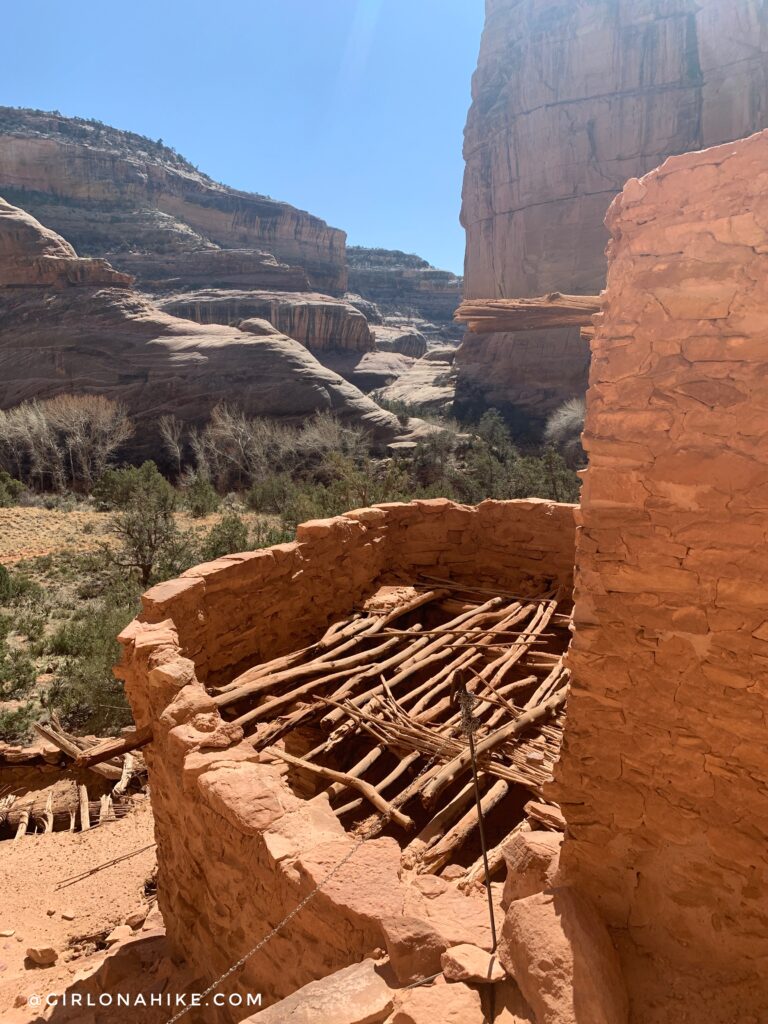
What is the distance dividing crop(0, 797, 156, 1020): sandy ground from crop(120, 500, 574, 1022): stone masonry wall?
0.78m

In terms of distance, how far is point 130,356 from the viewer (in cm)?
2462

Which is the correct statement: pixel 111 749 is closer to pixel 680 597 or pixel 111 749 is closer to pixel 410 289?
pixel 680 597

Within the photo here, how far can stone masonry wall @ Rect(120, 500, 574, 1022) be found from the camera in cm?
238

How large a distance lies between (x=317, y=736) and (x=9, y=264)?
94.3ft

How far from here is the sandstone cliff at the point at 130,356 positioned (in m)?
24.3

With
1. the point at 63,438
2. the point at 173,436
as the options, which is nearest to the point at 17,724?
the point at 173,436

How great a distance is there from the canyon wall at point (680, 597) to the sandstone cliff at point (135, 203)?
40.5 metres

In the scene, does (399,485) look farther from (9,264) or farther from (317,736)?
(9,264)

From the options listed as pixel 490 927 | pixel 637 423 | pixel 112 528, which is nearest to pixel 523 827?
pixel 490 927

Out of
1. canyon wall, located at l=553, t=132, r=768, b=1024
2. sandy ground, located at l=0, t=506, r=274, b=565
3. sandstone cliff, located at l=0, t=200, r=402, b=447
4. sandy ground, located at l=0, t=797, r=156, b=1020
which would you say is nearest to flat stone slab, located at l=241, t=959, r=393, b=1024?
canyon wall, located at l=553, t=132, r=768, b=1024

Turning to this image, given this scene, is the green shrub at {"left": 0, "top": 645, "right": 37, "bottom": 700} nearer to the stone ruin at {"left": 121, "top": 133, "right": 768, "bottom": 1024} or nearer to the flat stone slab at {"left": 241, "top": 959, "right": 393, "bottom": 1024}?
the stone ruin at {"left": 121, "top": 133, "right": 768, "bottom": 1024}

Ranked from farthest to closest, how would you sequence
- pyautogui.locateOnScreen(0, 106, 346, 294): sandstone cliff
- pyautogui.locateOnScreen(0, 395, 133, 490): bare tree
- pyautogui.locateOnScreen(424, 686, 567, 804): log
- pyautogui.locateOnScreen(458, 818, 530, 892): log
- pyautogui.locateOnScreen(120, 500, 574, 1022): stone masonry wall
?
pyautogui.locateOnScreen(0, 106, 346, 294): sandstone cliff, pyautogui.locateOnScreen(0, 395, 133, 490): bare tree, pyautogui.locateOnScreen(424, 686, 567, 804): log, pyautogui.locateOnScreen(458, 818, 530, 892): log, pyautogui.locateOnScreen(120, 500, 574, 1022): stone masonry wall

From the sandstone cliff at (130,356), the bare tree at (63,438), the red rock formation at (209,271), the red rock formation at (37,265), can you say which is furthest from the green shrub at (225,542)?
the red rock formation at (209,271)

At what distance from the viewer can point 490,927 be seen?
7.32 feet
